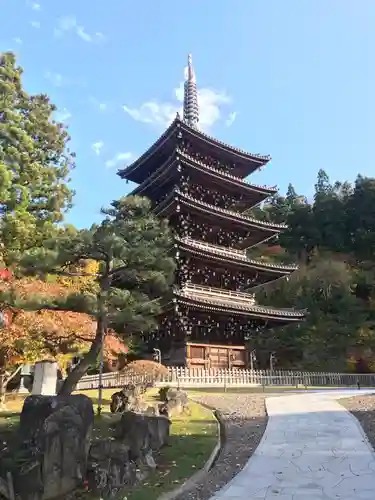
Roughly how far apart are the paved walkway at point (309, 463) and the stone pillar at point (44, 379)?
6981 millimetres

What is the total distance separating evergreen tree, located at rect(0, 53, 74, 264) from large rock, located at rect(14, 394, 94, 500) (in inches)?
339

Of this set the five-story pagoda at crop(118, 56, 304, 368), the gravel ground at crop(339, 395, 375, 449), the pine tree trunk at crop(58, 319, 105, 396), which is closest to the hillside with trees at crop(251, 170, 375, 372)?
the five-story pagoda at crop(118, 56, 304, 368)

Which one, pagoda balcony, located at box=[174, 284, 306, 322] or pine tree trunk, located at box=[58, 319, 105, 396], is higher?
pagoda balcony, located at box=[174, 284, 306, 322]

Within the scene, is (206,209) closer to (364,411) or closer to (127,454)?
(364,411)

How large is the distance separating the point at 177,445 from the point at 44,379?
20.0ft

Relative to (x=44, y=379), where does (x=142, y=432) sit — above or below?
below

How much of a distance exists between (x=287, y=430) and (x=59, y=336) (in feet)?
24.4

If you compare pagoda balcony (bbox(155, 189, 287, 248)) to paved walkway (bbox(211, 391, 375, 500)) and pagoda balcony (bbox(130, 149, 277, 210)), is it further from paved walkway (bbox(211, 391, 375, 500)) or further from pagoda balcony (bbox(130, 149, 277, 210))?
paved walkway (bbox(211, 391, 375, 500))

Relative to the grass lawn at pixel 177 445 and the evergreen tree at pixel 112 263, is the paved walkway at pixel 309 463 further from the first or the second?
the evergreen tree at pixel 112 263

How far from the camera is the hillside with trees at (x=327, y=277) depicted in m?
35.8

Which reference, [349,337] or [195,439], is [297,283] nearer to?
[349,337]

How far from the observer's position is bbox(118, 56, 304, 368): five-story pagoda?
84.8ft

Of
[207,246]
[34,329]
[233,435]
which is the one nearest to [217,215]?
[207,246]

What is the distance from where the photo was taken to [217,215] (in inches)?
1090
